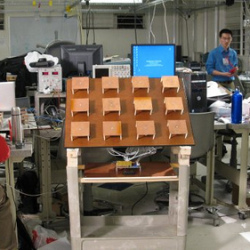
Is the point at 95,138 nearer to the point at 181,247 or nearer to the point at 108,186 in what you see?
the point at 181,247

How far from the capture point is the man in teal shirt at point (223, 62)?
4910 mm

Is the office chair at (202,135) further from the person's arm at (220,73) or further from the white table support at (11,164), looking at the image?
the person's arm at (220,73)

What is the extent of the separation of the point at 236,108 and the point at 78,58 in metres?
1.49

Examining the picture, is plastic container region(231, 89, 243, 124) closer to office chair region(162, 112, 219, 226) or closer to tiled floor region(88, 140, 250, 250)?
office chair region(162, 112, 219, 226)

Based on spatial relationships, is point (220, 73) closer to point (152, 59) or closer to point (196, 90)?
point (152, 59)

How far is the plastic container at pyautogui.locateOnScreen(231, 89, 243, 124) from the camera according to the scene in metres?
3.03

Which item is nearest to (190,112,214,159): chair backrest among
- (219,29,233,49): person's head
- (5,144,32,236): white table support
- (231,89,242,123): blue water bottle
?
(231,89,242,123): blue water bottle

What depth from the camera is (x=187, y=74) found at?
127 inches

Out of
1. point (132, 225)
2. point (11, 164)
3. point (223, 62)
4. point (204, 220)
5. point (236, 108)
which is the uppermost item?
point (223, 62)

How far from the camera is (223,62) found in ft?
16.4

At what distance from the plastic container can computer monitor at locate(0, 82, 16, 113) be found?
1551 mm

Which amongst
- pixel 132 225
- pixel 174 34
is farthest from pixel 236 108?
pixel 174 34

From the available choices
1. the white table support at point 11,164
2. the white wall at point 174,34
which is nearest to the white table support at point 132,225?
the white table support at point 11,164

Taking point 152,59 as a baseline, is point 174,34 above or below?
above
